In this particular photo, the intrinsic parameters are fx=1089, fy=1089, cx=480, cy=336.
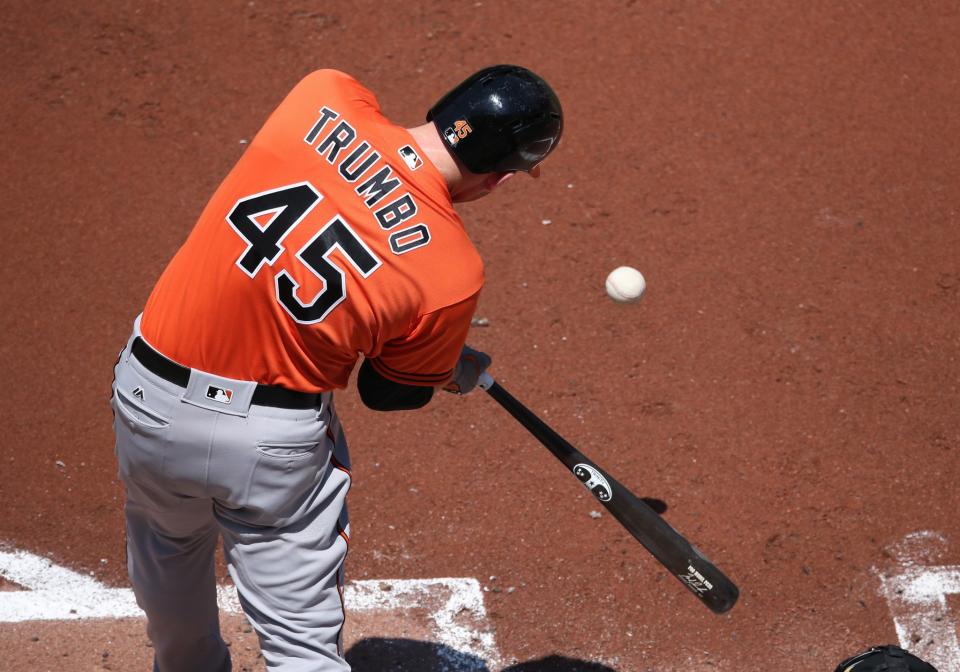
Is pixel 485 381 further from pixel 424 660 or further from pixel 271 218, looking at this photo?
pixel 271 218

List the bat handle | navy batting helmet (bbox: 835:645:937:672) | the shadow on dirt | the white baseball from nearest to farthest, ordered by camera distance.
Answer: navy batting helmet (bbox: 835:645:937:672) → the bat handle → the shadow on dirt → the white baseball

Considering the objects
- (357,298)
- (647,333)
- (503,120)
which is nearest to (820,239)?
(647,333)

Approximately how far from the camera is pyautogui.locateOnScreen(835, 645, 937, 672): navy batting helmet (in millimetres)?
2611

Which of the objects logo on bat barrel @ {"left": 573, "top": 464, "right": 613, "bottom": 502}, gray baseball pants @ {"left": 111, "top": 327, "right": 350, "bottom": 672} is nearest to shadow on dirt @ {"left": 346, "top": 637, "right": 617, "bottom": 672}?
logo on bat barrel @ {"left": 573, "top": 464, "right": 613, "bottom": 502}

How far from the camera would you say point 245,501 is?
253 cm

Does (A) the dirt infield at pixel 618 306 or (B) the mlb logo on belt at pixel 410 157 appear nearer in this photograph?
(B) the mlb logo on belt at pixel 410 157

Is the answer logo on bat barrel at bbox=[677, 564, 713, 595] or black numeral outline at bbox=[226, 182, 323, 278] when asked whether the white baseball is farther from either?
black numeral outline at bbox=[226, 182, 323, 278]

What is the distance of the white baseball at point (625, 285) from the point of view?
4.04 metres

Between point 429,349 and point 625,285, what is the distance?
166cm

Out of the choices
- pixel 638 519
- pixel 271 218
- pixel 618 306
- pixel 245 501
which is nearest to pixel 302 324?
pixel 271 218

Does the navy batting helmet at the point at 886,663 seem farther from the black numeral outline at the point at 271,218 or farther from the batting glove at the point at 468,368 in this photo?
the black numeral outline at the point at 271,218

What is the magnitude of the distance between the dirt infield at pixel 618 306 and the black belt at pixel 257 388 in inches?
54.0

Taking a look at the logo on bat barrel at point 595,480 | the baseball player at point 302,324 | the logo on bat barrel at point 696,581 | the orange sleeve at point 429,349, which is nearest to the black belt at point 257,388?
the baseball player at point 302,324

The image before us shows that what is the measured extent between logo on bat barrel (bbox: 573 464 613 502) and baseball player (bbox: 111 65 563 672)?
873mm
